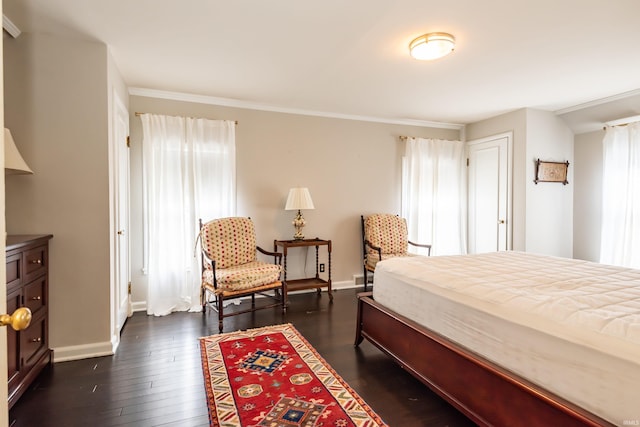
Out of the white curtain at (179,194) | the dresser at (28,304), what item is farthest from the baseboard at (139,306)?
the dresser at (28,304)

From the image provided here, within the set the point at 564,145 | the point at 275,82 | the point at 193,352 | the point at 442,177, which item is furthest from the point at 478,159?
the point at 193,352

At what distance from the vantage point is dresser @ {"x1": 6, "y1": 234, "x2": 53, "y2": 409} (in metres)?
1.93

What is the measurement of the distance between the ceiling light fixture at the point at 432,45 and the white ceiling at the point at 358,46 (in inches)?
2.4

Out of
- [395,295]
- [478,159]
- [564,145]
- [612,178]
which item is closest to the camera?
[395,295]

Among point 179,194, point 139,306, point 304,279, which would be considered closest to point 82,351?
point 139,306

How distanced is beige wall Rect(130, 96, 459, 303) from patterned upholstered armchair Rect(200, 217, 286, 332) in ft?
1.28

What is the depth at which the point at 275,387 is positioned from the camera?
2131 mm

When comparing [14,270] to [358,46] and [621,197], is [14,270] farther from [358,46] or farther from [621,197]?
[621,197]

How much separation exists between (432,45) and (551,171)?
10.0 feet

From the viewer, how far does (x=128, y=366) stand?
8.05ft

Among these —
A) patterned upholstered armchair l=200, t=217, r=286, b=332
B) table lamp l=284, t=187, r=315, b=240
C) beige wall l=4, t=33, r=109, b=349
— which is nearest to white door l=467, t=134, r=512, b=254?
table lamp l=284, t=187, r=315, b=240

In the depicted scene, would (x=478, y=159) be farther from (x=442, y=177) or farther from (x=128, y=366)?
(x=128, y=366)

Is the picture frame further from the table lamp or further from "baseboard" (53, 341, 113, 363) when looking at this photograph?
"baseboard" (53, 341, 113, 363)

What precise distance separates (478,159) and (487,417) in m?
4.23
